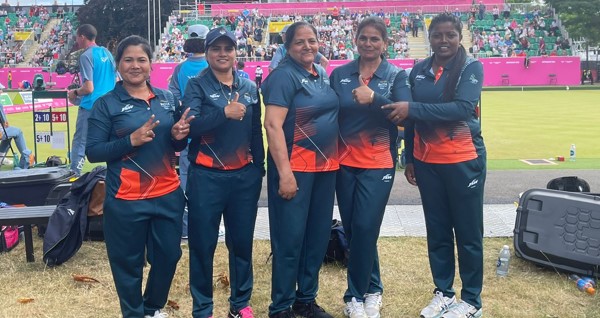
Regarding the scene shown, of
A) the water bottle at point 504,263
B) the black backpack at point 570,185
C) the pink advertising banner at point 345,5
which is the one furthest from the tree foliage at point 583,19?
the water bottle at point 504,263

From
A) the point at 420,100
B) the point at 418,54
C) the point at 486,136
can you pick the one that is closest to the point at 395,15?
the point at 418,54

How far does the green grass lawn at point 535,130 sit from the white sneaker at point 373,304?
6.36 m

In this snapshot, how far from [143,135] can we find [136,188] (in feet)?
1.14

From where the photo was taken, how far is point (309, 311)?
13.1 feet

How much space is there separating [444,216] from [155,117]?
6.57 ft

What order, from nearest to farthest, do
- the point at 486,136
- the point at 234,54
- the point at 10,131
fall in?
the point at 234,54 → the point at 10,131 → the point at 486,136

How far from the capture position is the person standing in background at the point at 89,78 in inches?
269

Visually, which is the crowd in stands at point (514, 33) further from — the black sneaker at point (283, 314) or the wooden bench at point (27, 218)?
the black sneaker at point (283, 314)

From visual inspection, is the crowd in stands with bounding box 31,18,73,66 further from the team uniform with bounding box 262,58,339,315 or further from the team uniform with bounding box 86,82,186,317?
the team uniform with bounding box 262,58,339,315

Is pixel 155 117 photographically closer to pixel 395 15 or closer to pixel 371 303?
pixel 371 303

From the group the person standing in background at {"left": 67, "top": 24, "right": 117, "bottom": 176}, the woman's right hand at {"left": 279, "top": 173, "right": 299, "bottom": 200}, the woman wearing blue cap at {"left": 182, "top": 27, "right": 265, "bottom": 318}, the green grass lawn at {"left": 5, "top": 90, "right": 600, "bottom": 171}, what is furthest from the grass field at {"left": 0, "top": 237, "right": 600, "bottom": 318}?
the green grass lawn at {"left": 5, "top": 90, "right": 600, "bottom": 171}

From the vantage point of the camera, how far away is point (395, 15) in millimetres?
43688

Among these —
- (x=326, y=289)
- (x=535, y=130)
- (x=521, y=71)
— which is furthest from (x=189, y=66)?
(x=521, y=71)

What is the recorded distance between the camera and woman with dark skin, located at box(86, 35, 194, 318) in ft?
11.3
